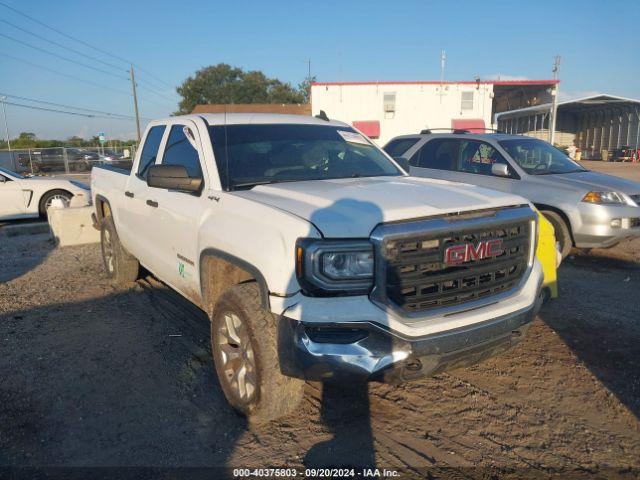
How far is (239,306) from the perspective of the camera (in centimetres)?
308

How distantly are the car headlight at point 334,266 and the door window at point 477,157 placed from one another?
562 centimetres

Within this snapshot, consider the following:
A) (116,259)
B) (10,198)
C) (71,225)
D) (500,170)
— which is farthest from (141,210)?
(10,198)

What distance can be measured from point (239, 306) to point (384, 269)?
0.90 meters

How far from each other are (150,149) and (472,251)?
139 inches

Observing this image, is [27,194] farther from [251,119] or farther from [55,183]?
[251,119]

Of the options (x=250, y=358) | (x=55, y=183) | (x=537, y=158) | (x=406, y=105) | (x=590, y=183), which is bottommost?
(x=250, y=358)

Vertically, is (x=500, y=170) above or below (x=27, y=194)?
above

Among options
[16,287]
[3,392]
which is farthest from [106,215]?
[3,392]

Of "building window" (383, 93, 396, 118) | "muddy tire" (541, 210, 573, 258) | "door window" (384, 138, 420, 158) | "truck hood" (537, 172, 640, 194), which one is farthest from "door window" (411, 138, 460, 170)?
"building window" (383, 93, 396, 118)

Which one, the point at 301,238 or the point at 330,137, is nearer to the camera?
the point at 301,238

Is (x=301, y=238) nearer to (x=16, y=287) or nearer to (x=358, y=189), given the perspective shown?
(x=358, y=189)

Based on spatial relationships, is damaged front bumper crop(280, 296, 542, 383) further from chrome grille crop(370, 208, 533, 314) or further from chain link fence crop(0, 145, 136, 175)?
chain link fence crop(0, 145, 136, 175)

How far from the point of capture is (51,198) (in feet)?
39.0

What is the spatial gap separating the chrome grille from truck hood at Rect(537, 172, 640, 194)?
13.6 ft
